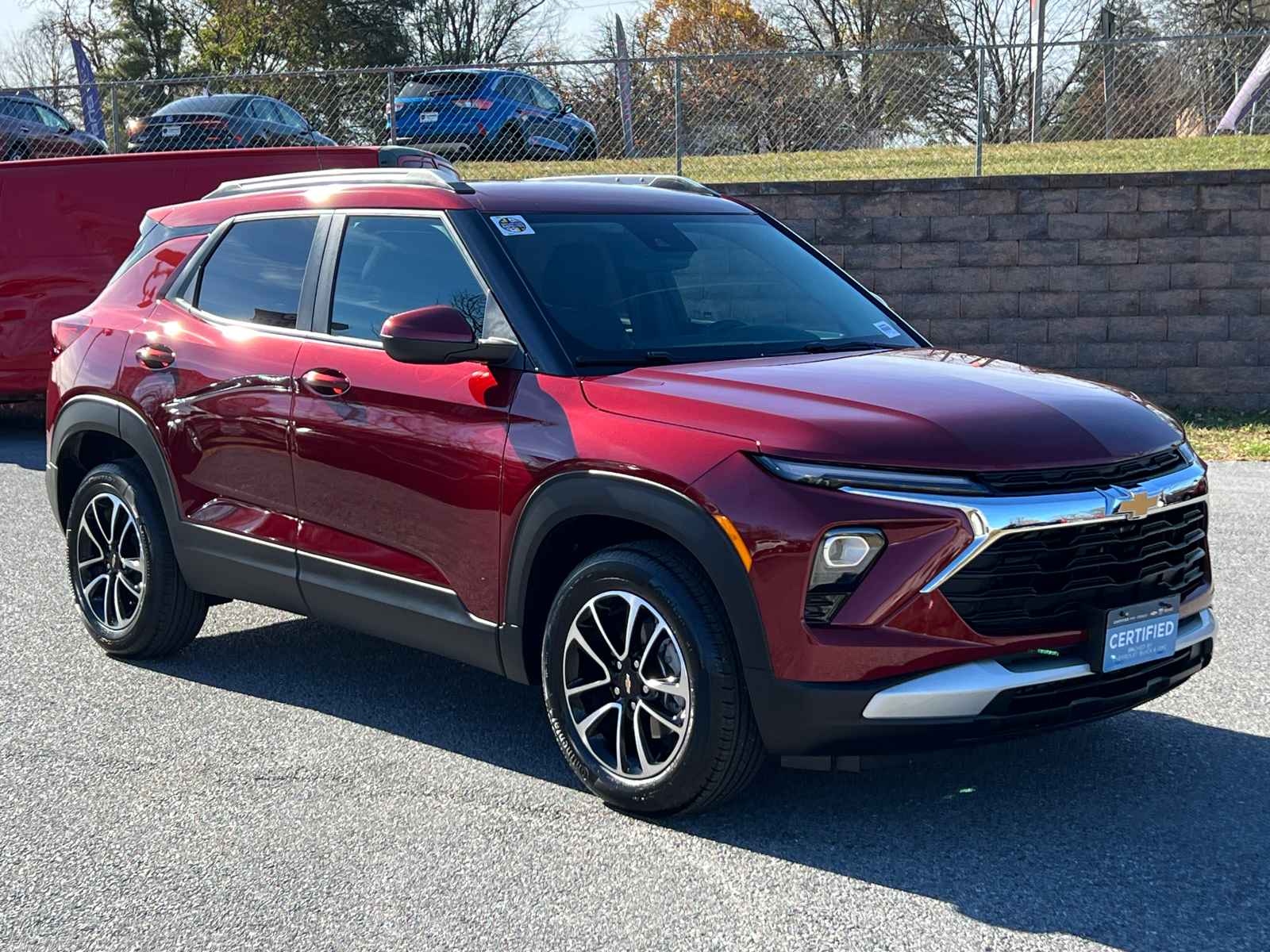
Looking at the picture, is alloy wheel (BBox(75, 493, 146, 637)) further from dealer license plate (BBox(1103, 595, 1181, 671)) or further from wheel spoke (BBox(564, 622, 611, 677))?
dealer license plate (BBox(1103, 595, 1181, 671))

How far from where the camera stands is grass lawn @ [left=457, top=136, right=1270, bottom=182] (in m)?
14.6

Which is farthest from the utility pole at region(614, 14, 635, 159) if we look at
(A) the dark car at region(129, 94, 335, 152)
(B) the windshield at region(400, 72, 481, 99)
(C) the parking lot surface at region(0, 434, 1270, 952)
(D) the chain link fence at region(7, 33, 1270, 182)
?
(C) the parking lot surface at region(0, 434, 1270, 952)

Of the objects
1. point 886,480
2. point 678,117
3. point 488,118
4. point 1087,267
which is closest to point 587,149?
point 678,117

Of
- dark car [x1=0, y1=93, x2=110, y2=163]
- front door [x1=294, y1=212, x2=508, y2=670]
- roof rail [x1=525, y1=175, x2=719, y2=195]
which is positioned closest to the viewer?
front door [x1=294, y1=212, x2=508, y2=670]

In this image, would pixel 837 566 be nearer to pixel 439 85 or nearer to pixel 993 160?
pixel 993 160

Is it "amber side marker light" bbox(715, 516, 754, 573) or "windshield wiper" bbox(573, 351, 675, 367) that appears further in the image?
"windshield wiper" bbox(573, 351, 675, 367)

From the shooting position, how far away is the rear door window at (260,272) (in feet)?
16.9

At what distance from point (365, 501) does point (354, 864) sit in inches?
52.4

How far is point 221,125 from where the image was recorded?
17047 millimetres

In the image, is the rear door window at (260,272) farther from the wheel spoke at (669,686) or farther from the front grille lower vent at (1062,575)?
the front grille lower vent at (1062,575)

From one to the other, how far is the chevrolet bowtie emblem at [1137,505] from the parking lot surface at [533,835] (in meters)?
0.91

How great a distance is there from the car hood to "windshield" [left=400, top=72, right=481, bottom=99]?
1224 centimetres

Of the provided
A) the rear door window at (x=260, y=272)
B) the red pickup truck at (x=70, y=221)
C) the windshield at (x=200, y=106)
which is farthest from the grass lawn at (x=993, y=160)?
the rear door window at (x=260, y=272)

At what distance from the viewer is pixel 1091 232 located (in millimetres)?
13086
